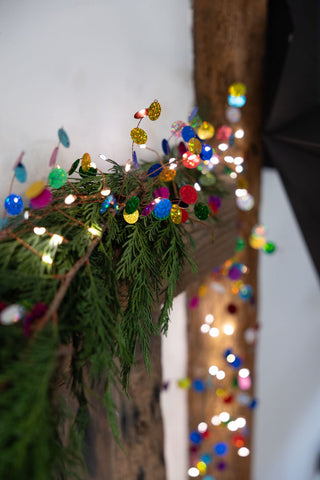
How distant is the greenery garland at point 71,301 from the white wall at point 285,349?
43.1 inches

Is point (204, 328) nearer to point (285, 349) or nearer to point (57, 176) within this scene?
point (285, 349)

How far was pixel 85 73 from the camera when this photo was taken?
0.83m

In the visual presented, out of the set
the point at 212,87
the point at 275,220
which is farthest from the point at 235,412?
the point at 212,87

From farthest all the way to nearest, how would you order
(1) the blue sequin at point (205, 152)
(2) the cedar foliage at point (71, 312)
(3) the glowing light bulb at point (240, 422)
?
(3) the glowing light bulb at point (240, 422) < (1) the blue sequin at point (205, 152) < (2) the cedar foliage at point (71, 312)

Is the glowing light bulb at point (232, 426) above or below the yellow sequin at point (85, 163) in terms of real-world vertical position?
below

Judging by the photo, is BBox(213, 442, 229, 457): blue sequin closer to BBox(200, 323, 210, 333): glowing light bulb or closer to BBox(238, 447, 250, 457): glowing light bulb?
BBox(238, 447, 250, 457): glowing light bulb

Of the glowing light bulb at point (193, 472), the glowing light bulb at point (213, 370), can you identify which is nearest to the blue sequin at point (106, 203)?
the glowing light bulb at point (213, 370)

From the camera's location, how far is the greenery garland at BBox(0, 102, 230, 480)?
1.21 ft

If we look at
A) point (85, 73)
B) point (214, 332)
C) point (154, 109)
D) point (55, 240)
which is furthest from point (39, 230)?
point (214, 332)

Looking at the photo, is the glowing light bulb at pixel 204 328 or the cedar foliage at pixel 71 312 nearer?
the cedar foliage at pixel 71 312

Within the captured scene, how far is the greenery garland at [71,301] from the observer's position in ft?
1.21

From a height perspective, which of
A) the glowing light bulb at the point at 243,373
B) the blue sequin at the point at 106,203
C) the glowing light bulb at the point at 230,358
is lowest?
the glowing light bulb at the point at 243,373

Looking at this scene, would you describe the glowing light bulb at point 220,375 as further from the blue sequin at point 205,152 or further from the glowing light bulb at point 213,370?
the blue sequin at point 205,152

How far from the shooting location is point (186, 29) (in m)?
1.12
